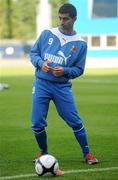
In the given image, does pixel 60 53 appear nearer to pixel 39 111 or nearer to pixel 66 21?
pixel 66 21

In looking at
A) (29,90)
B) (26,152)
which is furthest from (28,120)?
(29,90)

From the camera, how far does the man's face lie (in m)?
9.16

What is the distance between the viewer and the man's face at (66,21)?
9.16 m

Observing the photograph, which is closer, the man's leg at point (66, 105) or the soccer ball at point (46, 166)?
the soccer ball at point (46, 166)

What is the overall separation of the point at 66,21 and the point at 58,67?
631 millimetres

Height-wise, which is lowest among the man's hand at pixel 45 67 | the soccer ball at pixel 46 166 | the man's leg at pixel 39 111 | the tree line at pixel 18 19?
the tree line at pixel 18 19

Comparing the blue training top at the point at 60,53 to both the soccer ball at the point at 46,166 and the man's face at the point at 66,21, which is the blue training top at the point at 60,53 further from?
the soccer ball at the point at 46,166

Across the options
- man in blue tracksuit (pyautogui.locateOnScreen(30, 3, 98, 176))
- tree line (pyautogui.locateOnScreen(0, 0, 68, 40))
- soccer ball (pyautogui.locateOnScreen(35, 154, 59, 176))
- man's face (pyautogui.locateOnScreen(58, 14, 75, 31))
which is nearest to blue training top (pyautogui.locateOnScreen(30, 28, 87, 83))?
man in blue tracksuit (pyautogui.locateOnScreen(30, 3, 98, 176))

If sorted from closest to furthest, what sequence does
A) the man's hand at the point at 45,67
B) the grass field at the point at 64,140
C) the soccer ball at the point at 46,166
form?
the soccer ball at the point at 46,166, the grass field at the point at 64,140, the man's hand at the point at 45,67

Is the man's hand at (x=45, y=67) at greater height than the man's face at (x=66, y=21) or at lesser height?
lesser

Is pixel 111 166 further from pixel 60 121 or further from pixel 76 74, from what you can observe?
pixel 60 121

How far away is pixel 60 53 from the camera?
9.28 m

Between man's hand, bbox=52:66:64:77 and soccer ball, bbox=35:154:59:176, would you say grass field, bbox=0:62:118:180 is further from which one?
man's hand, bbox=52:66:64:77

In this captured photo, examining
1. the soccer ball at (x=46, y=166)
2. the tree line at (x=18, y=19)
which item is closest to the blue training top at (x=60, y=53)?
the soccer ball at (x=46, y=166)
